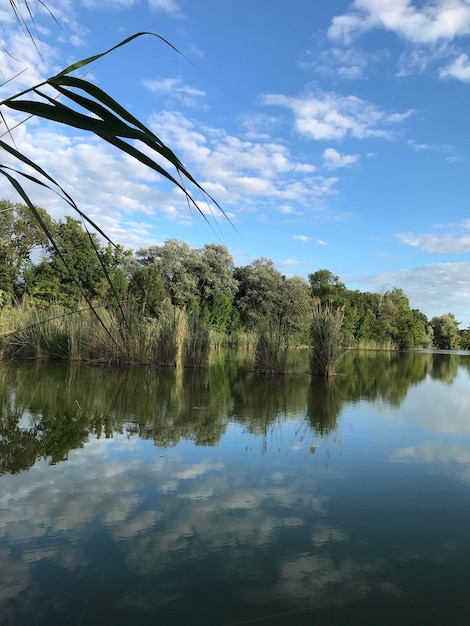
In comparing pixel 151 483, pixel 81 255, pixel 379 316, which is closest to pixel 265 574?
pixel 151 483

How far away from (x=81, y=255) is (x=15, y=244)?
331 centimetres

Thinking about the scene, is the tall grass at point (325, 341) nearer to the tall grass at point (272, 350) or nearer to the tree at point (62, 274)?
the tall grass at point (272, 350)

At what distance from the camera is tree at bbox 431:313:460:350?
43.2 meters

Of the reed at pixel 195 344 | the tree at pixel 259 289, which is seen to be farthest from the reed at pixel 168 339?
the tree at pixel 259 289

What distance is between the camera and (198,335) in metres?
9.00

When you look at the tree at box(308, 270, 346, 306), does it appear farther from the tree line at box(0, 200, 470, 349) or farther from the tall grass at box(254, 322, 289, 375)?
the tall grass at box(254, 322, 289, 375)

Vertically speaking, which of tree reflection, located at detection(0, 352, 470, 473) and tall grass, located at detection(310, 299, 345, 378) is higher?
tall grass, located at detection(310, 299, 345, 378)

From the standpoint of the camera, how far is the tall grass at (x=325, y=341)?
7.97 m

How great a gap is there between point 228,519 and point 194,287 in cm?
2152

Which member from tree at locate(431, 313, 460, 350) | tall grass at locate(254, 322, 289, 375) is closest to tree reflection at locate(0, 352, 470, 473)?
tall grass at locate(254, 322, 289, 375)

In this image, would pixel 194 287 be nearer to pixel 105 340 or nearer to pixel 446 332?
pixel 105 340

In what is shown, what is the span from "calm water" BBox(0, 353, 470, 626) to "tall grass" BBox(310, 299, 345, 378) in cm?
376

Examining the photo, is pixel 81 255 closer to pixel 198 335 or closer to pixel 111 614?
pixel 198 335

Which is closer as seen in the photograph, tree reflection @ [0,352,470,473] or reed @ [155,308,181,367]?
tree reflection @ [0,352,470,473]
